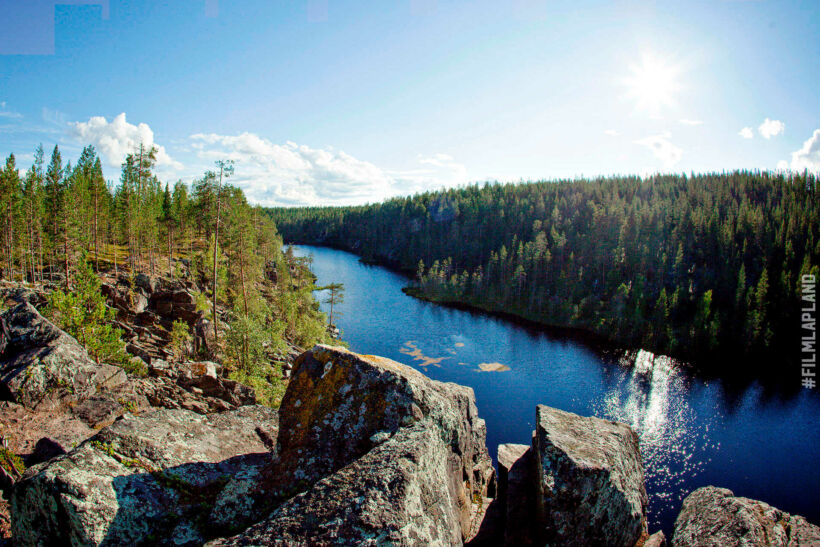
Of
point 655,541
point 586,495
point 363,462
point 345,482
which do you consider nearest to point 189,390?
point 363,462

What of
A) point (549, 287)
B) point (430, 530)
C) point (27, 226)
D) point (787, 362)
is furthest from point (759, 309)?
point (27, 226)

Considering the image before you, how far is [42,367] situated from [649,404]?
195 ft

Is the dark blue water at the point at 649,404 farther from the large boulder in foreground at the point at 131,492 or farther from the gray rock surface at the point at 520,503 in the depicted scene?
the large boulder in foreground at the point at 131,492

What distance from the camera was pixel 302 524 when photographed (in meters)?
4.86

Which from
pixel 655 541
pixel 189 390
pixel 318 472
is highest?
pixel 318 472

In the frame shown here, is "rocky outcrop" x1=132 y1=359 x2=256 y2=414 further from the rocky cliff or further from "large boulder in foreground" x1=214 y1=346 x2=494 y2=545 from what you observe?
"large boulder in foreground" x1=214 y1=346 x2=494 y2=545

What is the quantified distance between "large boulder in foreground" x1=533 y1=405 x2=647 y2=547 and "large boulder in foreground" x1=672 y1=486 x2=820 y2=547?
1.07 meters

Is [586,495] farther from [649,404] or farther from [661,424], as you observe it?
[649,404]

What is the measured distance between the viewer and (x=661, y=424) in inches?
1820

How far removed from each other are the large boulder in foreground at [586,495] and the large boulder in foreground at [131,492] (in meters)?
6.38

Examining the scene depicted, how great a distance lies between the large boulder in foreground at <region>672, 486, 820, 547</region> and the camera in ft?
27.5

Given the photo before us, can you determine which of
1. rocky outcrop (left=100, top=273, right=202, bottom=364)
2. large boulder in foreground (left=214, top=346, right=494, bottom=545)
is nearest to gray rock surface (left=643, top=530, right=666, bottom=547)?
large boulder in foreground (left=214, top=346, right=494, bottom=545)

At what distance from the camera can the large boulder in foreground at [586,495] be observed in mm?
8594

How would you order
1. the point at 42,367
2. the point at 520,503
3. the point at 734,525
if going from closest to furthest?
1. the point at 734,525
2. the point at 520,503
3. the point at 42,367
